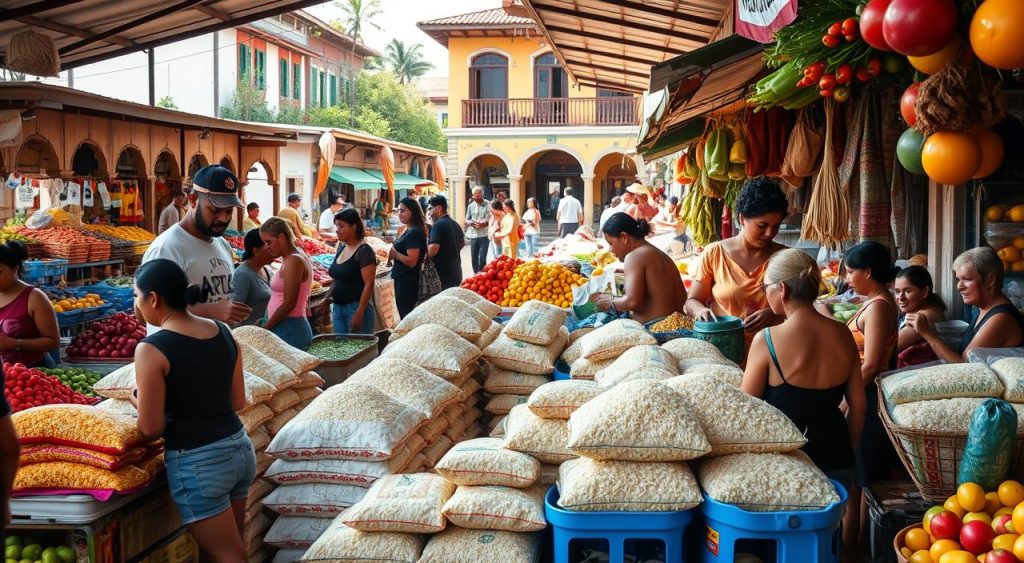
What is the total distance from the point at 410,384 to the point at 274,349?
842 millimetres

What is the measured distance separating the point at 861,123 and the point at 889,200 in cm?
43

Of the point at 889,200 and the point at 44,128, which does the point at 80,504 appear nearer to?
the point at 889,200

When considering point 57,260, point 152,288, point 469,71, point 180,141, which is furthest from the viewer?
point 469,71

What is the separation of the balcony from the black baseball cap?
1129 inches

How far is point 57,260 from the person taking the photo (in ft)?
32.3

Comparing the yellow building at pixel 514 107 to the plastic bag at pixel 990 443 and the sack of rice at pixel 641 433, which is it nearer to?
the plastic bag at pixel 990 443

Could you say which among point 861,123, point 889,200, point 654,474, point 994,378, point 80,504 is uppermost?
point 861,123

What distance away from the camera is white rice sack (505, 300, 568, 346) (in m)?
5.35

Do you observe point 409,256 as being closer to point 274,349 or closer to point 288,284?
point 288,284

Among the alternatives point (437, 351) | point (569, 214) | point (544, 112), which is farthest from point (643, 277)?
point (544, 112)

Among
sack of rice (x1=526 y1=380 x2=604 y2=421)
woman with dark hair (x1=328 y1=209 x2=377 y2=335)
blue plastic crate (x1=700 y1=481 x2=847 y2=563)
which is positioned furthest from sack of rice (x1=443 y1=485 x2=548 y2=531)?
woman with dark hair (x1=328 y1=209 x2=377 y2=335)

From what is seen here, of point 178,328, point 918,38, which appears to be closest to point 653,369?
point 918,38

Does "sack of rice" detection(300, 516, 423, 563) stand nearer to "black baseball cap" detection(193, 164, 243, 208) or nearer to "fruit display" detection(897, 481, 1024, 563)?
"fruit display" detection(897, 481, 1024, 563)

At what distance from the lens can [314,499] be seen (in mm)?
3914
